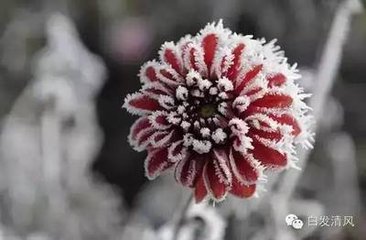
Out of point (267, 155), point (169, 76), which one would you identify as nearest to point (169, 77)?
point (169, 76)

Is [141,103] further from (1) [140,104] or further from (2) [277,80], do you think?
(2) [277,80]

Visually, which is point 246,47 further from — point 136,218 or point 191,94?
point 136,218

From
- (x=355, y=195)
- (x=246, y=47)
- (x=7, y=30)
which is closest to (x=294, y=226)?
(x=355, y=195)

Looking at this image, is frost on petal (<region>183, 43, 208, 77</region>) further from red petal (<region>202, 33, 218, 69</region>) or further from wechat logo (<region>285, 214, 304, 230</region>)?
wechat logo (<region>285, 214, 304, 230</region>)

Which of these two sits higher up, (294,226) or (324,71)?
(324,71)
